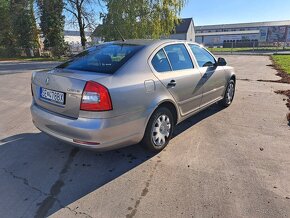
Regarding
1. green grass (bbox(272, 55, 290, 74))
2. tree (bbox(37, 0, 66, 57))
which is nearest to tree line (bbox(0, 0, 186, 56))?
tree (bbox(37, 0, 66, 57))

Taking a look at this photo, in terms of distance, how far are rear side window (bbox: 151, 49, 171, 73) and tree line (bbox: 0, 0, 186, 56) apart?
11.4 m

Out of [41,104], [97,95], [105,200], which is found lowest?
[105,200]

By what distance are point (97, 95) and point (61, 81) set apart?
0.59 meters

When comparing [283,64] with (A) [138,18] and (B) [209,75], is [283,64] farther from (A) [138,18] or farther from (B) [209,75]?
(B) [209,75]

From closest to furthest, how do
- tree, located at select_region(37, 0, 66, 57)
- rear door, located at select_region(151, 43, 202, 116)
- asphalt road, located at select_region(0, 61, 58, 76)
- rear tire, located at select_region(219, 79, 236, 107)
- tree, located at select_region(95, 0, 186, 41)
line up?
rear door, located at select_region(151, 43, 202, 116) → rear tire, located at select_region(219, 79, 236, 107) → asphalt road, located at select_region(0, 61, 58, 76) → tree, located at select_region(95, 0, 186, 41) → tree, located at select_region(37, 0, 66, 57)

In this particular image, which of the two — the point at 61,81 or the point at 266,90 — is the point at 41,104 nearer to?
the point at 61,81

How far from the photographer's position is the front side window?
463 centimetres

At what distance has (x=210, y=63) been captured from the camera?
4988 millimetres

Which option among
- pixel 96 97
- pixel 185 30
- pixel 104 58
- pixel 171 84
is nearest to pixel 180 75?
pixel 171 84

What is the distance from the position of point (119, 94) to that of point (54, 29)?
94.5ft

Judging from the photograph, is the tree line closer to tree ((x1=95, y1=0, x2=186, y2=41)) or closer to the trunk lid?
tree ((x1=95, y1=0, x2=186, y2=41))

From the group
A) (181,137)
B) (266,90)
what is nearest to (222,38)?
(266,90)

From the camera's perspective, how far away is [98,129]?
284 centimetres

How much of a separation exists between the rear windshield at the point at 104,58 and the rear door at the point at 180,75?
1.38ft
